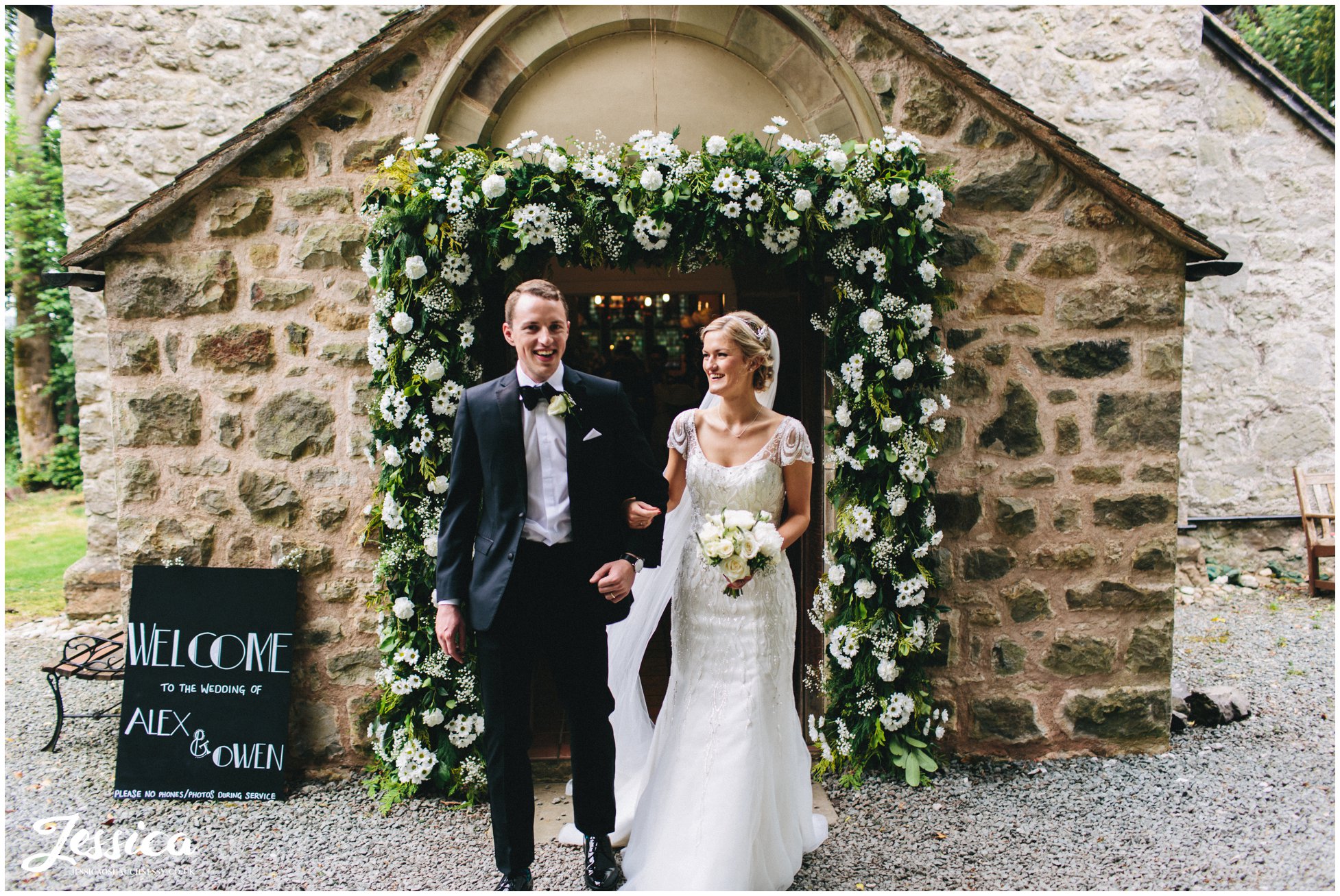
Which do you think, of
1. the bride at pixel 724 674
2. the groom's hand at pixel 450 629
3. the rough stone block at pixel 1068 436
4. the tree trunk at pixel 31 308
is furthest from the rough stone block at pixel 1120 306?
the tree trunk at pixel 31 308

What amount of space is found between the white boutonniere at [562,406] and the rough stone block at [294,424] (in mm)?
1701

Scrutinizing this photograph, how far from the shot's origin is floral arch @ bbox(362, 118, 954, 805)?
11.5 ft

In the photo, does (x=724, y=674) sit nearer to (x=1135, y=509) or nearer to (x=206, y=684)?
(x=1135, y=509)

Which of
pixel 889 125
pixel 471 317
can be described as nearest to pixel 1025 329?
pixel 889 125

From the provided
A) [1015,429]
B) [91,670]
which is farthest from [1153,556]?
[91,670]

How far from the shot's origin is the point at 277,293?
3.84 meters

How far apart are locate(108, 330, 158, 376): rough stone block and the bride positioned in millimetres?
2705

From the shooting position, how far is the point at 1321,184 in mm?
7152

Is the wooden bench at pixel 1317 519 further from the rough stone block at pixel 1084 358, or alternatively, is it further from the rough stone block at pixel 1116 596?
the rough stone block at pixel 1084 358

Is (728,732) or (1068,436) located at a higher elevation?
(1068,436)

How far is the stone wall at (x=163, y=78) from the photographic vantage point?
504cm

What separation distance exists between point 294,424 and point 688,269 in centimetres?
214

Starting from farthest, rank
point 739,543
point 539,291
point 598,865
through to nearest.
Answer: point 598,865 → point 739,543 → point 539,291

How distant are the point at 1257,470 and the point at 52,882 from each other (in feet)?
30.9
